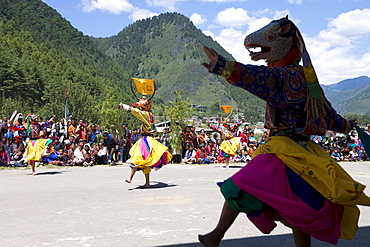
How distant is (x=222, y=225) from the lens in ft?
10.1

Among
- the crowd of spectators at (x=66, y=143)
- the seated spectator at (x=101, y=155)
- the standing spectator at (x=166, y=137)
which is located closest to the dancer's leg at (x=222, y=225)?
the crowd of spectators at (x=66, y=143)

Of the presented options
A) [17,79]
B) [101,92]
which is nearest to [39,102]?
[17,79]

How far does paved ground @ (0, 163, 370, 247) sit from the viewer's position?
4316 millimetres

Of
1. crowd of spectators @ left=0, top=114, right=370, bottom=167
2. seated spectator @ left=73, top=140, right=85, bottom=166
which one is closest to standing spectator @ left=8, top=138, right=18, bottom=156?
crowd of spectators @ left=0, top=114, right=370, bottom=167

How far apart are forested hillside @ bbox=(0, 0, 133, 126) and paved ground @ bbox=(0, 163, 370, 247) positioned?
12.5 meters

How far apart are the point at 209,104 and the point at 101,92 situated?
102 meters

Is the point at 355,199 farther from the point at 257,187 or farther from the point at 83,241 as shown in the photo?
the point at 83,241

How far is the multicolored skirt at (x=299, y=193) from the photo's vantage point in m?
2.84

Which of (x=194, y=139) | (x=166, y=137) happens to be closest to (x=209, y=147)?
(x=194, y=139)

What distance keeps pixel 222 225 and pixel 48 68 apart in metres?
85.3

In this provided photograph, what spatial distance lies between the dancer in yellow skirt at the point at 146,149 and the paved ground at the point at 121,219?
54 cm

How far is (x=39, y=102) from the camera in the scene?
2571 inches

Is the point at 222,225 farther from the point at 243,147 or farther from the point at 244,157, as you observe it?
the point at 244,157

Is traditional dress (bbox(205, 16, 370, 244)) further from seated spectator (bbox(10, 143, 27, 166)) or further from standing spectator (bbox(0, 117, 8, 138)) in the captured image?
standing spectator (bbox(0, 117, 8, 138))
